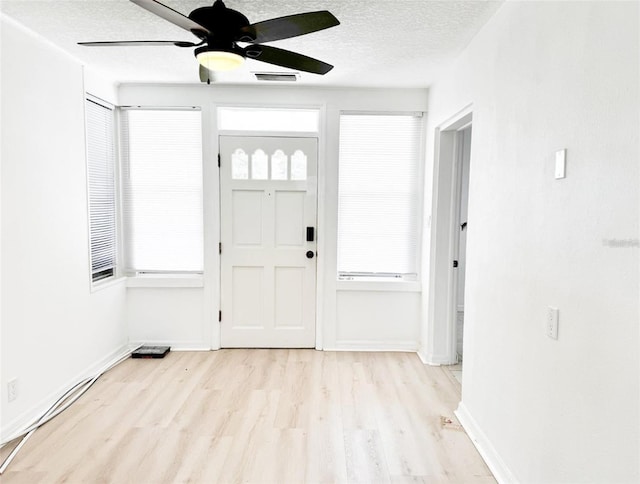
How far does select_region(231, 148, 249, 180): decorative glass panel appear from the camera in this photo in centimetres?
383

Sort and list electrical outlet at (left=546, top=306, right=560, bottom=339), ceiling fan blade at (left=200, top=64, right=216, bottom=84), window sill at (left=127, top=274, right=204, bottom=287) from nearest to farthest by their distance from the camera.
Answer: electrical outlet at (left=546, top=306, right=560, bottom=339) → ceiling fan blade at (left=200, top=64, right=216, bottom=84) → window sill at (left=127, top=274, right=204, bottom=287)

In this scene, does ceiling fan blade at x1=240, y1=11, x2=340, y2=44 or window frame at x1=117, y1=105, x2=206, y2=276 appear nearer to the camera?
ceiling fan blade at x1=240, y1=11, x2=340, y2=44

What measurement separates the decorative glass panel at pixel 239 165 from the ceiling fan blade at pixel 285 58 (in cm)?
175

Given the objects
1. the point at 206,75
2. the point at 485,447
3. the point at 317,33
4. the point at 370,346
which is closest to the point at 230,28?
the point at 206,75

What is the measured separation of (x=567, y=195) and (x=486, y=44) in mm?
1276

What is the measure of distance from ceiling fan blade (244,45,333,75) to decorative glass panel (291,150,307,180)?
1.62 meters

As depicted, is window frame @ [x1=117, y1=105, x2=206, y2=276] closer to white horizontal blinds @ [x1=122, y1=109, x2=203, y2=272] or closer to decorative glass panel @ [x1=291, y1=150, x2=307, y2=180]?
white horizontal blinds @ [x1=122, y1=109, x2=203, y2=272]

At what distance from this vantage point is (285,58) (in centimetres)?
210

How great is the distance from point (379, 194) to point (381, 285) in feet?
2.83

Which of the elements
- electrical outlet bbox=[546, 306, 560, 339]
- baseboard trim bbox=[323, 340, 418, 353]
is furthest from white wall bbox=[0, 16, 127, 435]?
electrical outlet bbox=[546, 306, 560, 339]

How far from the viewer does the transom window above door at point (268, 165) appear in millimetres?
3830

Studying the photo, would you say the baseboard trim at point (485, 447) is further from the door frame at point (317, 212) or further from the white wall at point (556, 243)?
the door frame at point (317, 212)

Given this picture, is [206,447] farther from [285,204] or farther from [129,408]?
[285,204]

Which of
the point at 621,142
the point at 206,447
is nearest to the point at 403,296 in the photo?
the point at 206,447
